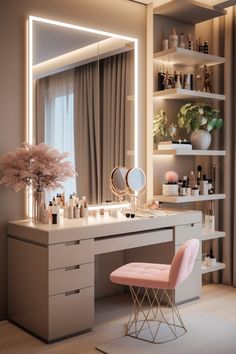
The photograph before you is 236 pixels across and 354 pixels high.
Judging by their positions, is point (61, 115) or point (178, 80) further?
point (178, 80)

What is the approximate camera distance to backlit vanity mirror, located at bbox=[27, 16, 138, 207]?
325cm

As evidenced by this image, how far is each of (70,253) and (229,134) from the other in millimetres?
1952

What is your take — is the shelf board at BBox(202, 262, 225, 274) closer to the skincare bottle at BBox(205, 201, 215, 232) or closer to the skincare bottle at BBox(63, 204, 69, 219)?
the skincare bottle at BBox(205, 201, 215, 232)

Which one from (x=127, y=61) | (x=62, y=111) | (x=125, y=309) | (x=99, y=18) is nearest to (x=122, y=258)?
(x=125, y=309)

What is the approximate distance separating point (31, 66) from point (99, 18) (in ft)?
2.48

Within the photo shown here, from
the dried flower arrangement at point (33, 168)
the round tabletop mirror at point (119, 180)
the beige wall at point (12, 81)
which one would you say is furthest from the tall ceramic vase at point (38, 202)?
the round tabletop mirror at point (119, 180)

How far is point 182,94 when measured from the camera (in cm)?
373

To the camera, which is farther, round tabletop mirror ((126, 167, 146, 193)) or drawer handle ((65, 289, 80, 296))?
round tabletop mirror ((126, 167, 146, 193))

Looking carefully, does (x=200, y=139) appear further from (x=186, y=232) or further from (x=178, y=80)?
(x=186, y=232)

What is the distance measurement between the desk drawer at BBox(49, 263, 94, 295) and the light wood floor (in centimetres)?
32

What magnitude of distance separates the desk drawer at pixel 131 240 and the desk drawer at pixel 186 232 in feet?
0.25

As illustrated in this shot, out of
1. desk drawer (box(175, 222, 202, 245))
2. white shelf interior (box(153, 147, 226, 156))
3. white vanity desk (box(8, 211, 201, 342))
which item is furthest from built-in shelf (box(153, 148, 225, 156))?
white vanity desk (box(8, 211, 201, 342))

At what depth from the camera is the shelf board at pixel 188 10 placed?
371cm

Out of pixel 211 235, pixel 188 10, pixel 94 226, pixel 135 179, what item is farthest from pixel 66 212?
pixel 188 10
